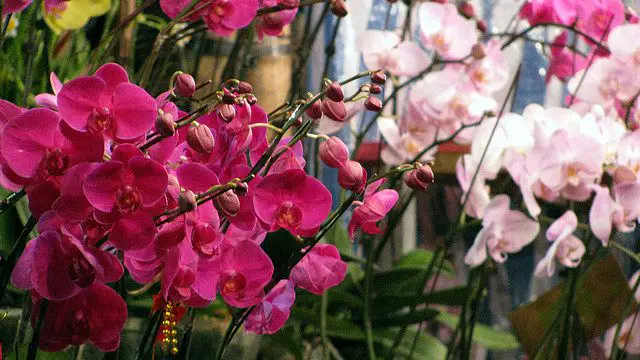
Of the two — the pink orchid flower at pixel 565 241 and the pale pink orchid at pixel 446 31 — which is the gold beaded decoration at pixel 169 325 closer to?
the pink orchid flower at pixel 565 241

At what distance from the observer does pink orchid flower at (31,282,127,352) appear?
329mm

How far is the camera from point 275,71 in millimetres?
921

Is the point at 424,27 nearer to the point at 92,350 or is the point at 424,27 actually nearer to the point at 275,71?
the point at 275,71

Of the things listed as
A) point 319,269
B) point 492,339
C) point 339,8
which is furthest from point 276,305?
point 492,339

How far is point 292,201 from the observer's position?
354 millimetres

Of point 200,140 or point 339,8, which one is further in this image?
point 339,8

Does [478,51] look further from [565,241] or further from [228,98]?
[228,98]

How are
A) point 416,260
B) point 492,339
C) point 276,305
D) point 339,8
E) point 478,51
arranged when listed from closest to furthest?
point 276,305
point 339,8
point 478,51
point 492,339
point 416,260

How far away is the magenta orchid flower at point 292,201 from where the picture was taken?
35cm

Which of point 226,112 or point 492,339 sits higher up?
point 226,112

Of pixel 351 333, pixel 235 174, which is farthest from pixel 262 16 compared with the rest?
pixel 351 333

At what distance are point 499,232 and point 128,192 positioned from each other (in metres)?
0.42

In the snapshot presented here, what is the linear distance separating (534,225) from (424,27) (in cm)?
22

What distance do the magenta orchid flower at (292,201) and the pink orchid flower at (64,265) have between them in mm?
63
